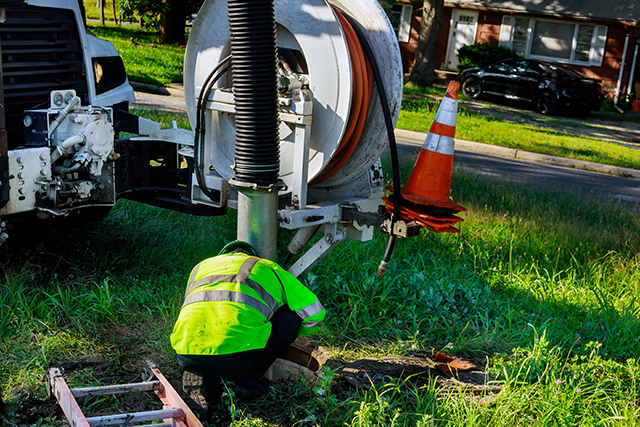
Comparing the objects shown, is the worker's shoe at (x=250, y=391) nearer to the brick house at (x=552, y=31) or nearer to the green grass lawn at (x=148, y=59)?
the green grass lawn at (x=148, y=59)

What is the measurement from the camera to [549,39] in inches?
1061

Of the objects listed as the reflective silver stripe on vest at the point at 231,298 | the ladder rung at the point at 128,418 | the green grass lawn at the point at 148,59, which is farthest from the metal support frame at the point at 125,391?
the green grass lawn at the point at 148,59

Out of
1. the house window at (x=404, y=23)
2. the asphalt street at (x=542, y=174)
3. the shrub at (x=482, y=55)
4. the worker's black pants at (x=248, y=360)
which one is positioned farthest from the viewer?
the house window at (x=404, y=23)

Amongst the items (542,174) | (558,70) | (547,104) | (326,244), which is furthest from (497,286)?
(558,70)

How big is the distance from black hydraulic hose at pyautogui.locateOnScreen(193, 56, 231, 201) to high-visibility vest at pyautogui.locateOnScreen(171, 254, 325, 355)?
1217 millimetres

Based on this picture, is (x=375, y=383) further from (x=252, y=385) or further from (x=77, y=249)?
(x=77, y=249)

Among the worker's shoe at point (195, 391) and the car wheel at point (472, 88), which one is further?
the car wheel at point (472, 88)

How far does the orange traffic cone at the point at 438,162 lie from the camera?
3.95 meters

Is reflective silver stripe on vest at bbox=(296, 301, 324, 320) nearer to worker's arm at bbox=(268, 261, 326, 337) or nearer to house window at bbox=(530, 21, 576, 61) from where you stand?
worker's arm at bbox=(268, 261, 326, 337)

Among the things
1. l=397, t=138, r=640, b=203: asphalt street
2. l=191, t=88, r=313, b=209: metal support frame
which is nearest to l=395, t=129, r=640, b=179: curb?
l=397, t=138, r=640, b=203: asphalt street

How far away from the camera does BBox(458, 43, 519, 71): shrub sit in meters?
25.5

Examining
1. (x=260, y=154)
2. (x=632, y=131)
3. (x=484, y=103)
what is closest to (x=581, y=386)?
(x=260, y=154)

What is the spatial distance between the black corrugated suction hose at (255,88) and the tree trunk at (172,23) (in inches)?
872

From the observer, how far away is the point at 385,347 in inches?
164
